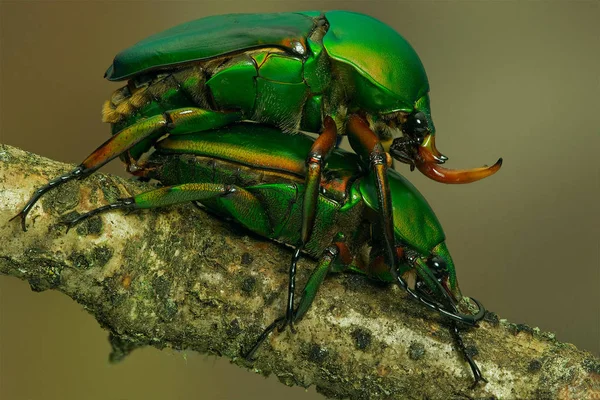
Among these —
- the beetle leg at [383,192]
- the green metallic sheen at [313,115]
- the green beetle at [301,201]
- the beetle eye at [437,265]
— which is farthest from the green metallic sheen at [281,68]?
the beetle eye at [437,265]

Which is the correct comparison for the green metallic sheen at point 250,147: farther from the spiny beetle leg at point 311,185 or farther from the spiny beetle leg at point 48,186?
the spiny beetle leg at point 48,186

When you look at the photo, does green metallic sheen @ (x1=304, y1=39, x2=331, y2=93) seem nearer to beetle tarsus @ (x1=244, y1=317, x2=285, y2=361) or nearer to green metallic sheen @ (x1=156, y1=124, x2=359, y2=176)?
green metallic sheen @ (x1=156, y1=124, x2=359, y2=176)

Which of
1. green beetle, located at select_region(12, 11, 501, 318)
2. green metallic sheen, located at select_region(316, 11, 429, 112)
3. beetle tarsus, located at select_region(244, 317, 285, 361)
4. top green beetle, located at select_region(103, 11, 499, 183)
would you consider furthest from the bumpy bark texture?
green metallic sheen, located at select_region(316, 11, 429, 112)

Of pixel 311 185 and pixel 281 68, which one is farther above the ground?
pixel 281 68

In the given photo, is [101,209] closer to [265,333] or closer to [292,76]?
[265,333]

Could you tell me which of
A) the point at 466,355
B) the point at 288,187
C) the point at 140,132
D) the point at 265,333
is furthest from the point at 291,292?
the point at 140,132
